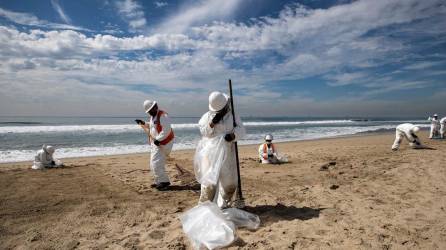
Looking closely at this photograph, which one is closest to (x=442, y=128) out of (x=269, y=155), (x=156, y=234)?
(x=269, y=155)

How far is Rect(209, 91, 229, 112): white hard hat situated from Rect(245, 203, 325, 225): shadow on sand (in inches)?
69.4

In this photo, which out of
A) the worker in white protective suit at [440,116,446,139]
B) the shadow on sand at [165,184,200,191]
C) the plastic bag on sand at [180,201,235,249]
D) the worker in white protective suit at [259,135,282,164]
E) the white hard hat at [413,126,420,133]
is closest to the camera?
the plastic bag on sand at [180,201,235,249]

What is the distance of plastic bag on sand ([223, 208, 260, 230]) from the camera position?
397cm

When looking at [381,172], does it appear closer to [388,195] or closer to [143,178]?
[388,195]

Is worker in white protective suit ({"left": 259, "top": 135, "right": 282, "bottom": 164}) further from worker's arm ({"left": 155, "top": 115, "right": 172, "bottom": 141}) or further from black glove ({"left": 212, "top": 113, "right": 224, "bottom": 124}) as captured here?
black glove ({"left": 212, "top": 113, "right": 224, "bottom": 124})

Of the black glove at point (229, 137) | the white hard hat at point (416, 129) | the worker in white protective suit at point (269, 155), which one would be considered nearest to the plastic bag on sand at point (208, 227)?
the black glove at point (229, 137)

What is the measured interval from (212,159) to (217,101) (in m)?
0.85

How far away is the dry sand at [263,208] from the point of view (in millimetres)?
3695

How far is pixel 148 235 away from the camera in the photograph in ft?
13.0

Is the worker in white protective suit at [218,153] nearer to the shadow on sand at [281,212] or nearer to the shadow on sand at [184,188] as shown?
the shadow on sand at [281,212]

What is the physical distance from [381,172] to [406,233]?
402 centimetres

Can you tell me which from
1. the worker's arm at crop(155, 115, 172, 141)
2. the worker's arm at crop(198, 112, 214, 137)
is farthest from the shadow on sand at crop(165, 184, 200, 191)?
the worker's arm at crop(198, 112, 214, 137)

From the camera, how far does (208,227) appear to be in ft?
11.9

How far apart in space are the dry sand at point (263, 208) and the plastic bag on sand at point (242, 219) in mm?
156
